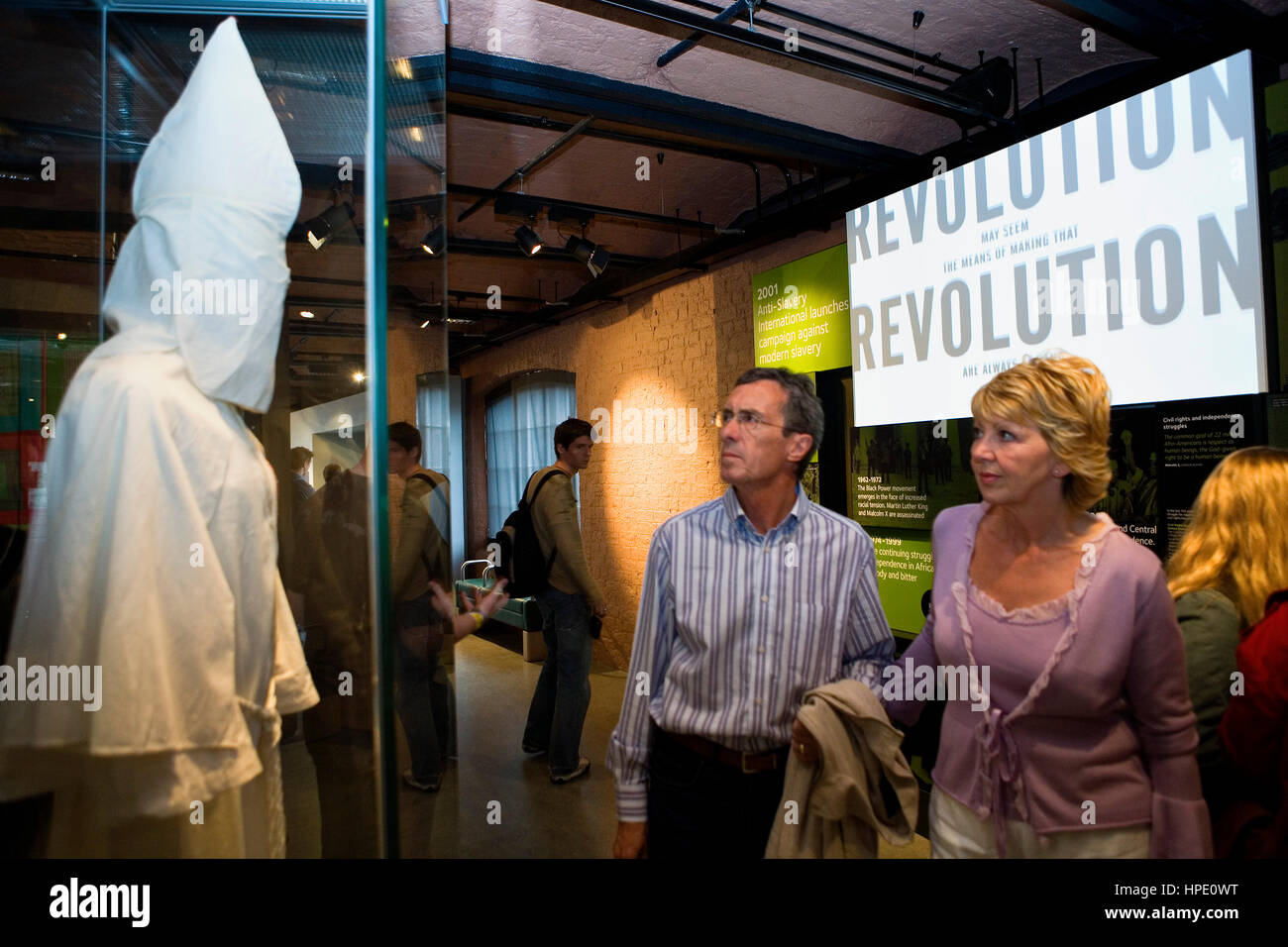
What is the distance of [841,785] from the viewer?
1.31 meters

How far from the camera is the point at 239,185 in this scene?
0.96 metres

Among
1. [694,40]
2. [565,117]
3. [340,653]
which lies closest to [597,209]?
[565,117]

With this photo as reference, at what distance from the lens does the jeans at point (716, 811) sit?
4.84 feet

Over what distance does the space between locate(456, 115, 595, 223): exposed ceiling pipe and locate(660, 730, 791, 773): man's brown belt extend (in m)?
3.17

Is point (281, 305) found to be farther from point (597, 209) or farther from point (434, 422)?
point (597, 209)

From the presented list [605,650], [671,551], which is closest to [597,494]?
[605,650]

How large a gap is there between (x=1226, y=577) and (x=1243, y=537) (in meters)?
0.09

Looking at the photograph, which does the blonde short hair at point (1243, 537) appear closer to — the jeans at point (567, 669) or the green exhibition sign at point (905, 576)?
the green exhibition sign at point (905, 576)

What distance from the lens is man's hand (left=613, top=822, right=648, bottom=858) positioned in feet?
4.98

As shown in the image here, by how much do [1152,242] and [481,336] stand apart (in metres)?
6.84

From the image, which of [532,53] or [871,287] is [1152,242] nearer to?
[871,287]

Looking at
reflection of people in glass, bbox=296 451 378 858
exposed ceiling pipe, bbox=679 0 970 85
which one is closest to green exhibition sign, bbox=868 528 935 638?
exposed ceiling pipe, bbox=679 0 970 85

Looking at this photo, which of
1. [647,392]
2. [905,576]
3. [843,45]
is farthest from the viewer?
[647,392]
